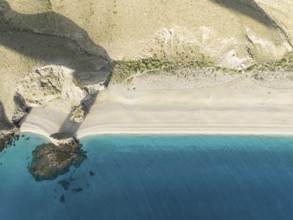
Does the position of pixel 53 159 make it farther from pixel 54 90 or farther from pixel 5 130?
pixel 54 90

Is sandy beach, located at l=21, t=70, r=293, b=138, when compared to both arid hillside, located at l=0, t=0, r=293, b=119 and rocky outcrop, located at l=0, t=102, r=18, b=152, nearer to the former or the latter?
rocky outcrop, located at l=0, t=102, r=18, b=152

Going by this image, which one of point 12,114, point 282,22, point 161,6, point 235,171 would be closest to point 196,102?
point 235,171

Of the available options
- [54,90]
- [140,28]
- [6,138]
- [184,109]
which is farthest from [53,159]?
[140,28]

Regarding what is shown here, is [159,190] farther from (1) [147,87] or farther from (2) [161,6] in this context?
(2) [161,6]

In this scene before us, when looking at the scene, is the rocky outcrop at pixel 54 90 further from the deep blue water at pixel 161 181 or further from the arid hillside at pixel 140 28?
the deep blue water at pixel 161 181

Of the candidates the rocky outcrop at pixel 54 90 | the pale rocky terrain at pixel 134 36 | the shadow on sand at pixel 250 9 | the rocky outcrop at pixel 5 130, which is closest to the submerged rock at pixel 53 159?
the rocky outcrop at pixel 5 130
